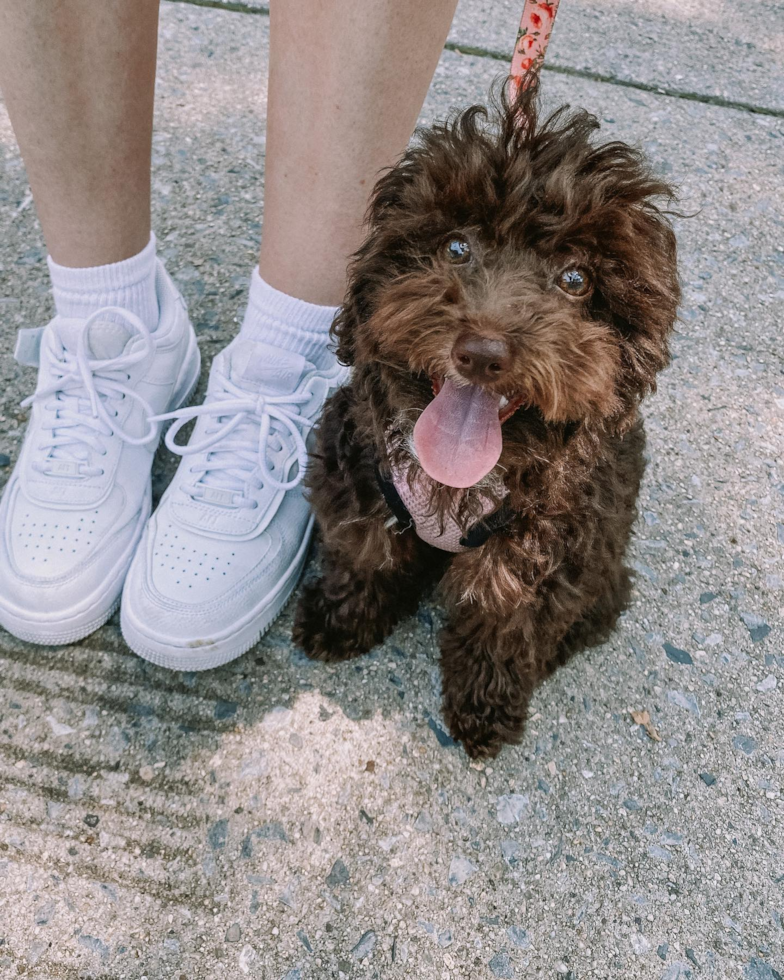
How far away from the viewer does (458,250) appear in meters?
1.41

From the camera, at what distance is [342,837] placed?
174 centimetres

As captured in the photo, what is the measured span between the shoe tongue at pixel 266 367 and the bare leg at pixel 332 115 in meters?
0.16

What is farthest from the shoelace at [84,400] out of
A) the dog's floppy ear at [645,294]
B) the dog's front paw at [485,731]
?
the dog's floppy ear at [645,294]

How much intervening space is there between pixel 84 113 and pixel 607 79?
113 inches

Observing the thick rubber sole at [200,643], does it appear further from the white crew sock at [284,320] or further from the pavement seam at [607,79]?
the pavement seam at [607,79]

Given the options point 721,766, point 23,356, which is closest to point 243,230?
point 23,356

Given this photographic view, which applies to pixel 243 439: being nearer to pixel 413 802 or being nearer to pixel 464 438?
pixel 464 438

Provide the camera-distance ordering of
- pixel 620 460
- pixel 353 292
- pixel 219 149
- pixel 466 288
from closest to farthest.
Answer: pixel 466 288 < pixel 353 292 < pixel 620 460 < pixel 219 149

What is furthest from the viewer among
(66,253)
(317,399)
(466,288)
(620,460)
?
(317,399)

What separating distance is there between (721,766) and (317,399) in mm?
1368

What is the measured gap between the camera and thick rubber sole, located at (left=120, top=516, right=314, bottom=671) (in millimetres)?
1846

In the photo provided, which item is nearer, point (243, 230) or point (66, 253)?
point (66, 253)

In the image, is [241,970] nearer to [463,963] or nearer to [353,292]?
[463,963]

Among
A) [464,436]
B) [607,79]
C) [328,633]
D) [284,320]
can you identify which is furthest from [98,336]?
[607,79]
